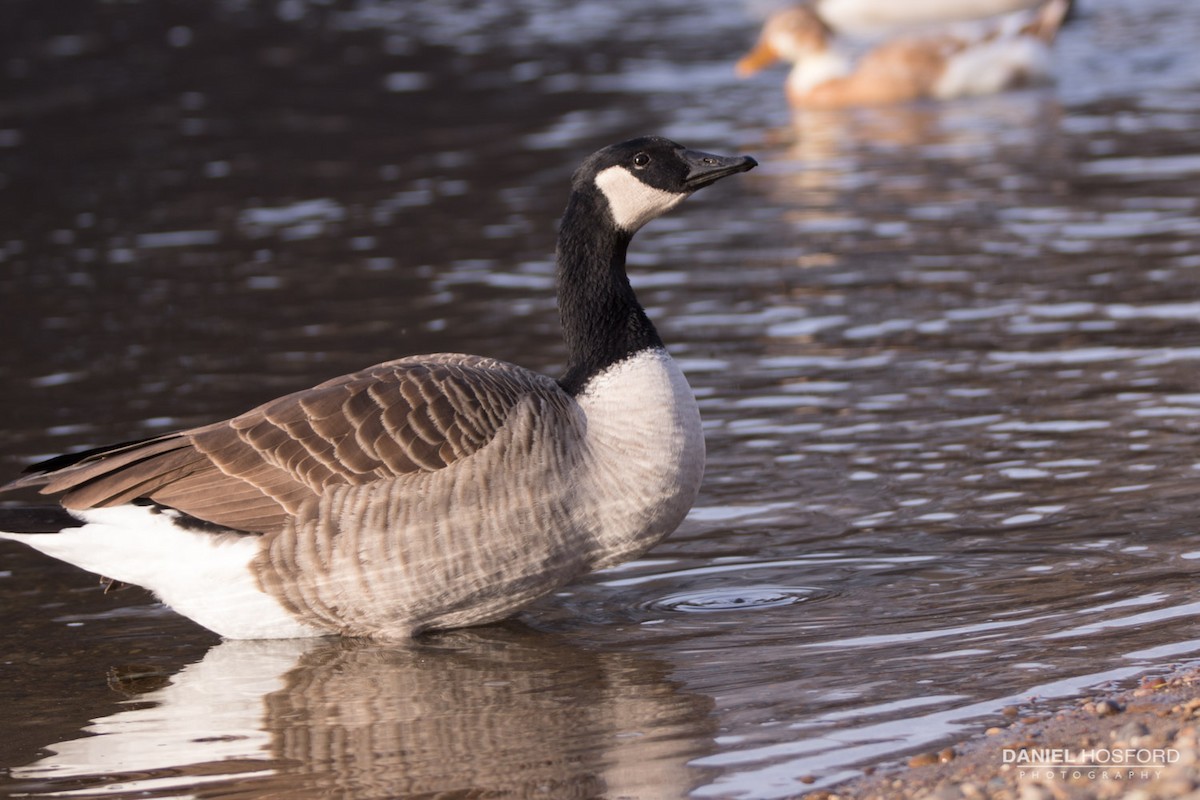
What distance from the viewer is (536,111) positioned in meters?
19.6

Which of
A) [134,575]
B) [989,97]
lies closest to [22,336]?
[134,575]

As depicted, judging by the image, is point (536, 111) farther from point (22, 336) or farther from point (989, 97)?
point (22, 336)

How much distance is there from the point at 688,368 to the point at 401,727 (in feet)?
16.1

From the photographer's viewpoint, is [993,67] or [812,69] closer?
[993,67]

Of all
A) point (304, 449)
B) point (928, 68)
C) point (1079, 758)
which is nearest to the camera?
point (1079, 758)

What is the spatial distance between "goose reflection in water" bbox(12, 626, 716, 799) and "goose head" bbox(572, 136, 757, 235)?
1.87m

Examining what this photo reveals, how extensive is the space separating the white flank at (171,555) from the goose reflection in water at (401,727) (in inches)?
11.7

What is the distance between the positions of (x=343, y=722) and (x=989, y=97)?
1480 centimetres

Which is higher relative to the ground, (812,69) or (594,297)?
(812,69)

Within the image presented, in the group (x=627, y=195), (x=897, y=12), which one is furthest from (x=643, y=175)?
(x=897, y=12)

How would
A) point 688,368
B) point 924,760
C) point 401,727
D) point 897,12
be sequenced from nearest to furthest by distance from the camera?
1. point 924,760
2. point 401,727
3. point 688,368
4. point 897,12

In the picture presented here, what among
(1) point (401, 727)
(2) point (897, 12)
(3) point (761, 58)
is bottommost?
(1) point (401, 727)

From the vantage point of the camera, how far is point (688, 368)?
10.9 metres

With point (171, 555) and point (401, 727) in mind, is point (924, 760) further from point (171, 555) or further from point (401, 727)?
point (171, 555)
